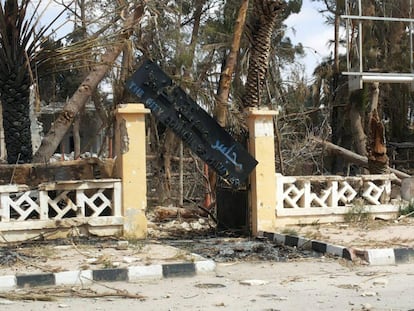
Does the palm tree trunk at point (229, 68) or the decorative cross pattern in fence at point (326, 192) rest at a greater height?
the palm tree trunk at point (229, 68)

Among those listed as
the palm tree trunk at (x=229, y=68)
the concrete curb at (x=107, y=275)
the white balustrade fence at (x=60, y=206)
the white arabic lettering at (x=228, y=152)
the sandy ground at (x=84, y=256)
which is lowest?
the concrete curb at (x=107, y=275)

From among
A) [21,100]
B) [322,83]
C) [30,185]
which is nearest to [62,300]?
[30,185]

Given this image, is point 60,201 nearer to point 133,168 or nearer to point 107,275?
point 133,168

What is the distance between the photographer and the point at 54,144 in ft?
48.4

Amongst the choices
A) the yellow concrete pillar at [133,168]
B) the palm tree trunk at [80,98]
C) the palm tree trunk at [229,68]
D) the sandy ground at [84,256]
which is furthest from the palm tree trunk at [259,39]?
the sandy ground at [84,256]

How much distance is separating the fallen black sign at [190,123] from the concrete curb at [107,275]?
10.9 ft

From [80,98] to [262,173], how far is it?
5.97 meters

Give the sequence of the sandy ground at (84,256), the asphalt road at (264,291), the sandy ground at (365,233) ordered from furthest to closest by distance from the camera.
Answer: the sandy ground at (365,233)
the sandy ground at (84,256)
the asphalt road at (264,291)

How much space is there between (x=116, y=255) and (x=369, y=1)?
69.2 ft

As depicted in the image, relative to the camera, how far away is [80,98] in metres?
15.5

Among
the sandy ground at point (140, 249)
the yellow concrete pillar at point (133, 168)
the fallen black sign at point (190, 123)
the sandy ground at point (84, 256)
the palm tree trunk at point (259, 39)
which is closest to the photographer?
the sandy ground at point (84, 256)

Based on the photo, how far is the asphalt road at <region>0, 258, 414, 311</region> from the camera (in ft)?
21.1

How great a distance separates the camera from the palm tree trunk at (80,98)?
14562 millimetres

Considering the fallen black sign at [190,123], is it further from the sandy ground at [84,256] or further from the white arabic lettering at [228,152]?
the sandy ground at [84,256]
